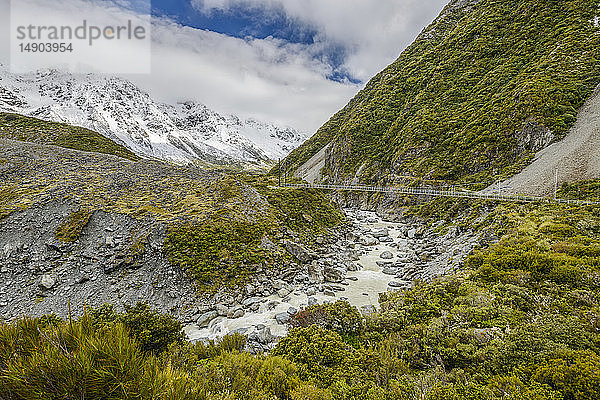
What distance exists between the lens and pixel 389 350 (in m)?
7.47

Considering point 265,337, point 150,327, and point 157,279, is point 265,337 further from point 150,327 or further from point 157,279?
point 157,279

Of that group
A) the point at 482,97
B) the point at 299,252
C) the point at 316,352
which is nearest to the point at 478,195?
the point at 299,252

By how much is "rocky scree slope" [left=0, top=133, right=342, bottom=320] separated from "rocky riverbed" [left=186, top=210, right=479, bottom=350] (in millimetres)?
1061

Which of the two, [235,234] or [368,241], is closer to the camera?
[235,234]

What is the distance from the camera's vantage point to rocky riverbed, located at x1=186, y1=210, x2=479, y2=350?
40.1 feet

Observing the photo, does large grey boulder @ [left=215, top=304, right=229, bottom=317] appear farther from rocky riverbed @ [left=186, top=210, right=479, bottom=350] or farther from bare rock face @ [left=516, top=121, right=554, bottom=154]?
bare rock face @ [left=516, top=121, right=554, bottom=154]

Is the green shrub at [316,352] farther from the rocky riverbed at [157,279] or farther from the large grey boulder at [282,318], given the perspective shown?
the large grey boulder at [282,318]

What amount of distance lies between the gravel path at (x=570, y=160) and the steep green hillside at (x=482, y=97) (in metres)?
1.29

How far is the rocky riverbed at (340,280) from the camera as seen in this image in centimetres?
1223

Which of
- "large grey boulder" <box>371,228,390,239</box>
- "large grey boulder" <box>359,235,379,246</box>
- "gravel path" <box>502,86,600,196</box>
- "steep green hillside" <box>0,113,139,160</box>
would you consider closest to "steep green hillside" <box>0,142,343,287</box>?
"large grey boulder" <box>359,235,379,246</box>

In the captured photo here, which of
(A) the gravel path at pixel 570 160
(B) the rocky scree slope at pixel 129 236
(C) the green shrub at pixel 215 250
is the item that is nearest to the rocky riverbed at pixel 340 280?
(B) the rocky scree slope at pixel 129 236

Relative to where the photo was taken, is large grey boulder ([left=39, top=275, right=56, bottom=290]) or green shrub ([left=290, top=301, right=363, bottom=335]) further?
large grey boulder ([left=39, top=275, right=56, bottom=290])

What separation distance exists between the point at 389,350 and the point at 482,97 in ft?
166

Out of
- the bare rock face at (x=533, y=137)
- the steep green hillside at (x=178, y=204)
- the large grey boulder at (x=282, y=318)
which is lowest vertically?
the large grey boulder at (x=282, y=318)
